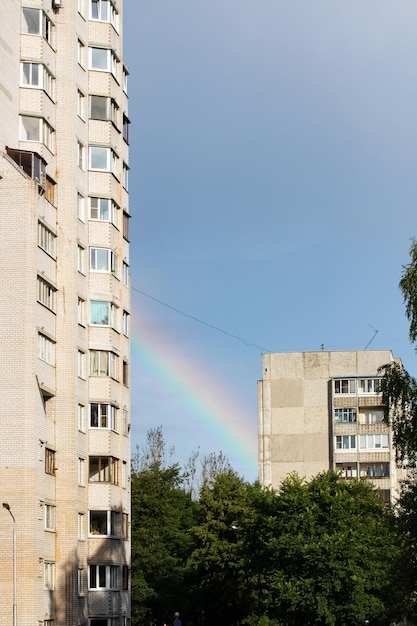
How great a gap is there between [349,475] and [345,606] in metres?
58.5

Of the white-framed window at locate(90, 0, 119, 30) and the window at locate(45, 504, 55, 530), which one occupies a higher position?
the white-framed window at locate(90, 0, 119, 30)

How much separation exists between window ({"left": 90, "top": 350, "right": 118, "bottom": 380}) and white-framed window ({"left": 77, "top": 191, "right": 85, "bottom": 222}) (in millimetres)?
8395

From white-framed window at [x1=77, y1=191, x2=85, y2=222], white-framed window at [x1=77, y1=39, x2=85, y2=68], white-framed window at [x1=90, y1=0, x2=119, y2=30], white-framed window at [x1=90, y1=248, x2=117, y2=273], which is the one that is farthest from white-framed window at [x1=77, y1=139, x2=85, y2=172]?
white-framed window at [x1=90, y1=0, x2=119, y2=30]

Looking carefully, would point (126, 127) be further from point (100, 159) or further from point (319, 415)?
point (319, 415)

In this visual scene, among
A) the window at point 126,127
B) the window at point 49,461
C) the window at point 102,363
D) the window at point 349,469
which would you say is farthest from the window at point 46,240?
the window at point 349,469

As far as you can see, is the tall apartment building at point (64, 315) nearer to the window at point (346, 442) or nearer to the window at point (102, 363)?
the window at point (102, 363)

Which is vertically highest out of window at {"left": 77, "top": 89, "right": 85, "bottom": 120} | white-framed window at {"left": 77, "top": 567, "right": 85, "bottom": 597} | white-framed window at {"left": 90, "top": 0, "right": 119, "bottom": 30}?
white-framed window at {"left": 90, "top": 0, "right": 119, "bottom": 30}

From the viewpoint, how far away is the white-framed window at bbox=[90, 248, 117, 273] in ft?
240

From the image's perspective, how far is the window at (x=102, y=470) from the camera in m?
71.2

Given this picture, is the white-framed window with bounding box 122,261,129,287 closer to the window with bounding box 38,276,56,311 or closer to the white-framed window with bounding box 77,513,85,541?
the window with bounding box 38,276,56,311

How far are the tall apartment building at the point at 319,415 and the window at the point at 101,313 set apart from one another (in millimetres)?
71975

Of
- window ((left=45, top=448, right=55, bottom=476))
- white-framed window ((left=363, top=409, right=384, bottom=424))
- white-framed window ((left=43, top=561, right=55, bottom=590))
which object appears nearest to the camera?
white-framed window ((left=43, top=561, right=55, bottom=590))

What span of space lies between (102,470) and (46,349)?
1019cm

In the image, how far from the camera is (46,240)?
66500 mm
